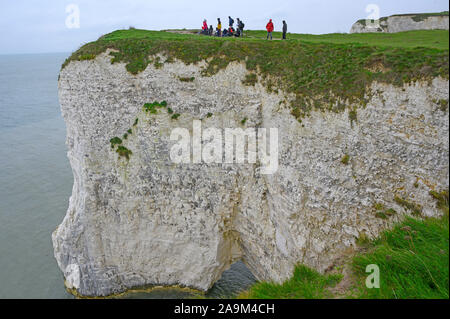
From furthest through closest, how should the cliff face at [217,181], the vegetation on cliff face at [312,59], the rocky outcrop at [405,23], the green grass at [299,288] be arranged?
the rocky outcrop at [405,23], the cliff face at [217,181], the vegetation on cliff face at [312,59], the green grass at [299,288]

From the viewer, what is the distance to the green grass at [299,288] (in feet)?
21.8

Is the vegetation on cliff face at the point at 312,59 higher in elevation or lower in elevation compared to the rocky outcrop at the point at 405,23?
lower

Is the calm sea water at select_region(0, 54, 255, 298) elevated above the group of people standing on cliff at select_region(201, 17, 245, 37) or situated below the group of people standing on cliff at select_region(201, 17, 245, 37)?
below

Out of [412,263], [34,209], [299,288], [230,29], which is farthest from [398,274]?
[34,209]

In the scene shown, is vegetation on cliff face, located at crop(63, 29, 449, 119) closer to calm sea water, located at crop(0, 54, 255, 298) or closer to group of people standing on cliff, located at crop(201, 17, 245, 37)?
group of people standing on cliff, located at crop(201, 17, 245, 37)

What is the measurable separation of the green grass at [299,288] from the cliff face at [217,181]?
14.4ft

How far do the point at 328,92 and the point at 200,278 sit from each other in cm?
1174

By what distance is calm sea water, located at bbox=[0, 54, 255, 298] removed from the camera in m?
17.7

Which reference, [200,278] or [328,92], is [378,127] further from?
[200,278]

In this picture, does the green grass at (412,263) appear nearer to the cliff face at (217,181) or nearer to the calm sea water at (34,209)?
the cliff face at (217,181)

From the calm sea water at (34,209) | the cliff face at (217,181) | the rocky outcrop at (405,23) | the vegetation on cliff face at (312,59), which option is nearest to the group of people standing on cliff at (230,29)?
the vegetation on cliff face at (312,59)

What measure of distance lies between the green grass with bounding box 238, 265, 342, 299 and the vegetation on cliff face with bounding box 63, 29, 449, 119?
6.37 metres

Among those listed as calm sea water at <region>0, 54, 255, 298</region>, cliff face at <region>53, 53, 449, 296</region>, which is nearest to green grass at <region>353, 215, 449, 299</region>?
cliff face at <region>53, 53, 449, 296</region>

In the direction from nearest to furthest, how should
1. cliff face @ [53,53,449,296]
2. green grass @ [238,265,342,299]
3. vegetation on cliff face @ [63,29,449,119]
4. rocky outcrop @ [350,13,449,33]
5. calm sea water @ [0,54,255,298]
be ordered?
green grass @ [238,265,342,299] → vegetation on cliff face @ [63,29,449,119] → cliff face @ [53,53,449,296] → rocky outcrop @ [350,13,449,33] → calm sea water @ [0,54,255,298]
